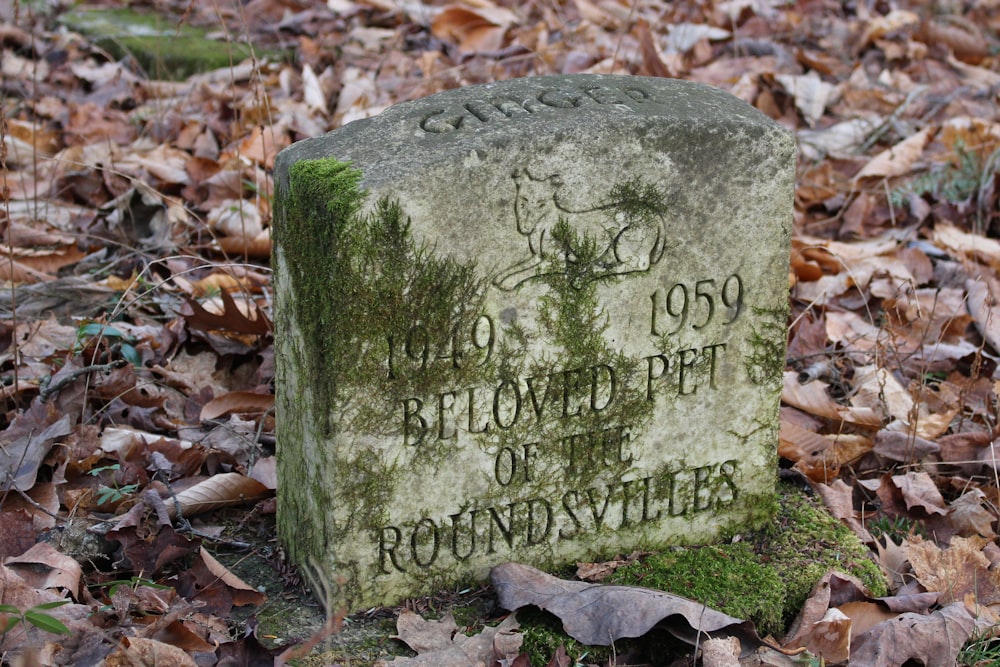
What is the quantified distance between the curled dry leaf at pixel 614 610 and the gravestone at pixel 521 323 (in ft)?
0.43

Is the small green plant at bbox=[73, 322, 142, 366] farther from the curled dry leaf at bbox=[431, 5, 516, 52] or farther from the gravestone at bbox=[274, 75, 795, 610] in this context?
the curled dry leaf at bbox=[431, 5, 516, 52]

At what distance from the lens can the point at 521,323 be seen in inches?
98.3

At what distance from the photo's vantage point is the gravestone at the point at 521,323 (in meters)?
2.31

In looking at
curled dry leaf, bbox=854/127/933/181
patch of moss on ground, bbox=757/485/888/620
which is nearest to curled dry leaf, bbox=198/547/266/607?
patch of moss on ground, bbox=757/485/888/620

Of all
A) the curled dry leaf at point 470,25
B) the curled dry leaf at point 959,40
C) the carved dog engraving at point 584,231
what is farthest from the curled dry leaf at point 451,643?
the curled dry leaf at point 959,40

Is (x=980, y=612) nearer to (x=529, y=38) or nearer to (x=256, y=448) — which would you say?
(x=256, y=448)

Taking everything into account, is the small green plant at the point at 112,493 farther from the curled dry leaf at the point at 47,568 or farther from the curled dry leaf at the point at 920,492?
the curled dry leaf at the point at 920,492

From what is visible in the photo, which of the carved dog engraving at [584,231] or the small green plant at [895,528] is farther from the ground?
the carved dog engraving at [584,231]

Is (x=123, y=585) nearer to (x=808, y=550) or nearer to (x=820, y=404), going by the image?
(x=808, y=550)

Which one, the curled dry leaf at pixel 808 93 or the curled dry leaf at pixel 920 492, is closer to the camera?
the curled dry leaf at pixel 920 492

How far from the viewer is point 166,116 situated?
5688mm

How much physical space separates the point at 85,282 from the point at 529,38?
3476mm

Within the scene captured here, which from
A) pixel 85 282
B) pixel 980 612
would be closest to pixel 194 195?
pixel 85 282

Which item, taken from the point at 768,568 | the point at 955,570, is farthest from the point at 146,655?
the point at 955,570
